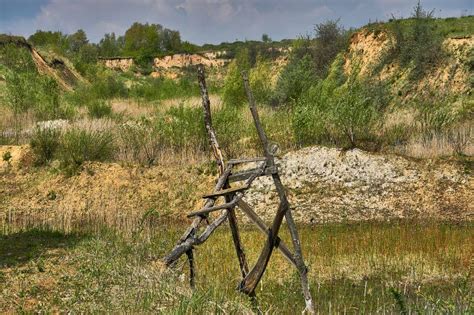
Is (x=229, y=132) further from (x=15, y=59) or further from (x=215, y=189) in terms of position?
(x=15, y=59)

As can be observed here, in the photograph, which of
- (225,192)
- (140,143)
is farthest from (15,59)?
(225,192)

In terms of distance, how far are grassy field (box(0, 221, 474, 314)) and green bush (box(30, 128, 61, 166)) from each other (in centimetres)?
654

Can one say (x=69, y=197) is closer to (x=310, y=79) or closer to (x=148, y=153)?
(x=148, y=153)

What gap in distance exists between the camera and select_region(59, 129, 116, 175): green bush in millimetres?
18594

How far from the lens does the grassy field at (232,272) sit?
6.46 meters

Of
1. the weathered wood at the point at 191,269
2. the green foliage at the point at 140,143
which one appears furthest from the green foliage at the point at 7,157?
the weathered wood at the point at 191,269

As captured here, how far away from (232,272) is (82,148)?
10.6 m

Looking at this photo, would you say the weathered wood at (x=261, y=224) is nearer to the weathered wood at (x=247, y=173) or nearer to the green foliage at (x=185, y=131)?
the weathered wood at (x=247, y=173)

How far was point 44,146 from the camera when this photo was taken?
19172 millimetres

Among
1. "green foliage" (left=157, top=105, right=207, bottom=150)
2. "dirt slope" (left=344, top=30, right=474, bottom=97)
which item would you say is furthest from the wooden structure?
"dirt slope" (left=344, top=30, right=474, bottom=97)

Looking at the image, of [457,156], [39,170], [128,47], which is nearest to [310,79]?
[457,156]

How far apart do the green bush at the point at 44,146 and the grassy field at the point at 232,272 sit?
6.54 meters

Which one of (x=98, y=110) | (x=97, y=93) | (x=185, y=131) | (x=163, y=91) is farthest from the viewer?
(x=163, y=91)

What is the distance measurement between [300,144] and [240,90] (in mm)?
10317
